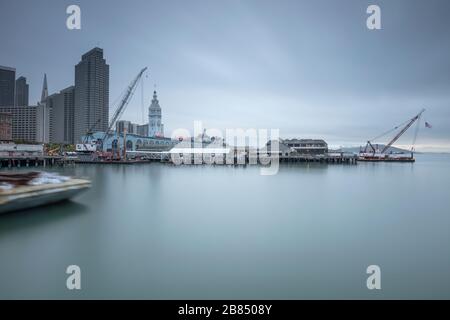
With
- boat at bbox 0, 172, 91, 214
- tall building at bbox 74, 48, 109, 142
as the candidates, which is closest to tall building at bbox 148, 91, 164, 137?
tall building at bbox 74, 48, 109, 142

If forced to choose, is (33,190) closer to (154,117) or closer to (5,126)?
(5,126)

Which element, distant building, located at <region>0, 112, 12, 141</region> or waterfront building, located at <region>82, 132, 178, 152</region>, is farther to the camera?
waterfront building, located at <region>82, 132, 178, 152</region>

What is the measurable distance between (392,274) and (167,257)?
18.5ft

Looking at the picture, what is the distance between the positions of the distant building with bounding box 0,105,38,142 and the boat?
79.4m

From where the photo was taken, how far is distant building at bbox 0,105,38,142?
77.2 metres

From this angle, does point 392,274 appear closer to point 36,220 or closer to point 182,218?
point 182,218

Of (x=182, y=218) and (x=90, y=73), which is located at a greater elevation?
(x=90, y=73)

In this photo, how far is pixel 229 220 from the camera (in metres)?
11.6

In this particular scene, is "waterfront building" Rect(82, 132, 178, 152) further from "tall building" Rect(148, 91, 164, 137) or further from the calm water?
the calm water

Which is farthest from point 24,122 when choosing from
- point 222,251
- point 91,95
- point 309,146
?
point 222,251

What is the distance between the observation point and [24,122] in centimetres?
7862

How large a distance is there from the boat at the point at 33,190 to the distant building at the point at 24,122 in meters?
79.4

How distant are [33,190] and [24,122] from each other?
8498cm

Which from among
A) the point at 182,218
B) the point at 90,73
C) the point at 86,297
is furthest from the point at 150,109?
the point at 86,297
